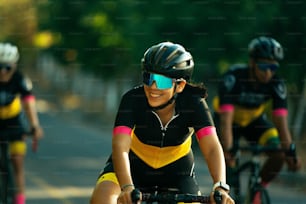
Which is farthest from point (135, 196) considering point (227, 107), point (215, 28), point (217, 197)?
point (215, 28)

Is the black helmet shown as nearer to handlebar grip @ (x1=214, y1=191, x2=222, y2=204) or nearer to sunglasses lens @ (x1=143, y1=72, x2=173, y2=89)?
sunglasses lens @ (x1=143, y1=72, x2=173, y2=89)

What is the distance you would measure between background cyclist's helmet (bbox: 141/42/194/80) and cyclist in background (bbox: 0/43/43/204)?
13.6ft

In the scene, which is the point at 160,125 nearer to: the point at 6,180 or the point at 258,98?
the point at 258,98

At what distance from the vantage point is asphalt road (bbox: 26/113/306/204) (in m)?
13.4

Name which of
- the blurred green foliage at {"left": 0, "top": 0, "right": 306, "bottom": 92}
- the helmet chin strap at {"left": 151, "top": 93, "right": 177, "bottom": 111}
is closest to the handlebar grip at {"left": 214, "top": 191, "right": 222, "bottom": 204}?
the helmet chin strap at {"left": 151, "top": 93, "right": 177, "bottom": 111}

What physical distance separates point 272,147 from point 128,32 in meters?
9.03

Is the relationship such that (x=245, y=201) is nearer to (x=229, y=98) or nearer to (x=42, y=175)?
(x=229, y=98)

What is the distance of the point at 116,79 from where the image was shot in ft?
97.9

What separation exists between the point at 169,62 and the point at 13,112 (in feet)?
15.9

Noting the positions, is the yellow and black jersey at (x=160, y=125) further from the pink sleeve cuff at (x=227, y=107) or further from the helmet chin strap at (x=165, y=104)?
the pink sleeve cuff at (x=227, y=107)

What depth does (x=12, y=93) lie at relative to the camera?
371 inches

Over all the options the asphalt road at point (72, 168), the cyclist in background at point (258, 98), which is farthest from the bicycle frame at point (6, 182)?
the asphalt road at point (72, 168)

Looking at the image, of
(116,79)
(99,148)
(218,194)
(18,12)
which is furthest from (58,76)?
(218,194)

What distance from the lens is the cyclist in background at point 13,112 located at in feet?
30.2
